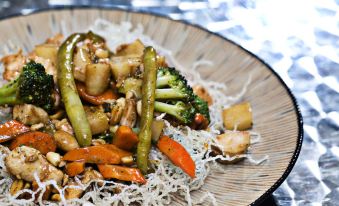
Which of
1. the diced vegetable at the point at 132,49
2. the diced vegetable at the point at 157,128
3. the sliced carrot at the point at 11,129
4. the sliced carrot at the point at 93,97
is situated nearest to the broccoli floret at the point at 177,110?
the diced vegetable at the point at 157,128

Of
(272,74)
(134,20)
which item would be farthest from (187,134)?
(134,20)

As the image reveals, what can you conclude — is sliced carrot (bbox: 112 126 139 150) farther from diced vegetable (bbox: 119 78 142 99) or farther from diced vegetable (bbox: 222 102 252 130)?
diced vegetable (bbox: 222 102 252 130)

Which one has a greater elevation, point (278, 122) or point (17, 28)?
point (17, 28)

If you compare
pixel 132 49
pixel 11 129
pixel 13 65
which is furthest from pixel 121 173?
pixel 13 65

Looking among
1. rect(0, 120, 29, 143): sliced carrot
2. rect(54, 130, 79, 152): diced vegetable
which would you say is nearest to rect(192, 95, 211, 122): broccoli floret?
rect(54, 130, 79, 152): diced vegetable

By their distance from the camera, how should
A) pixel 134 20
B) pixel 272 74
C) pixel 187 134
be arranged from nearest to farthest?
pixel 187 134 < pixel 272 74 < pixel 134 20

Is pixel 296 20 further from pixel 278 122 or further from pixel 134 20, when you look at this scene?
pixel 278 122

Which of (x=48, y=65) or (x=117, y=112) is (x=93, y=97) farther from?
(x=48, y=65)
